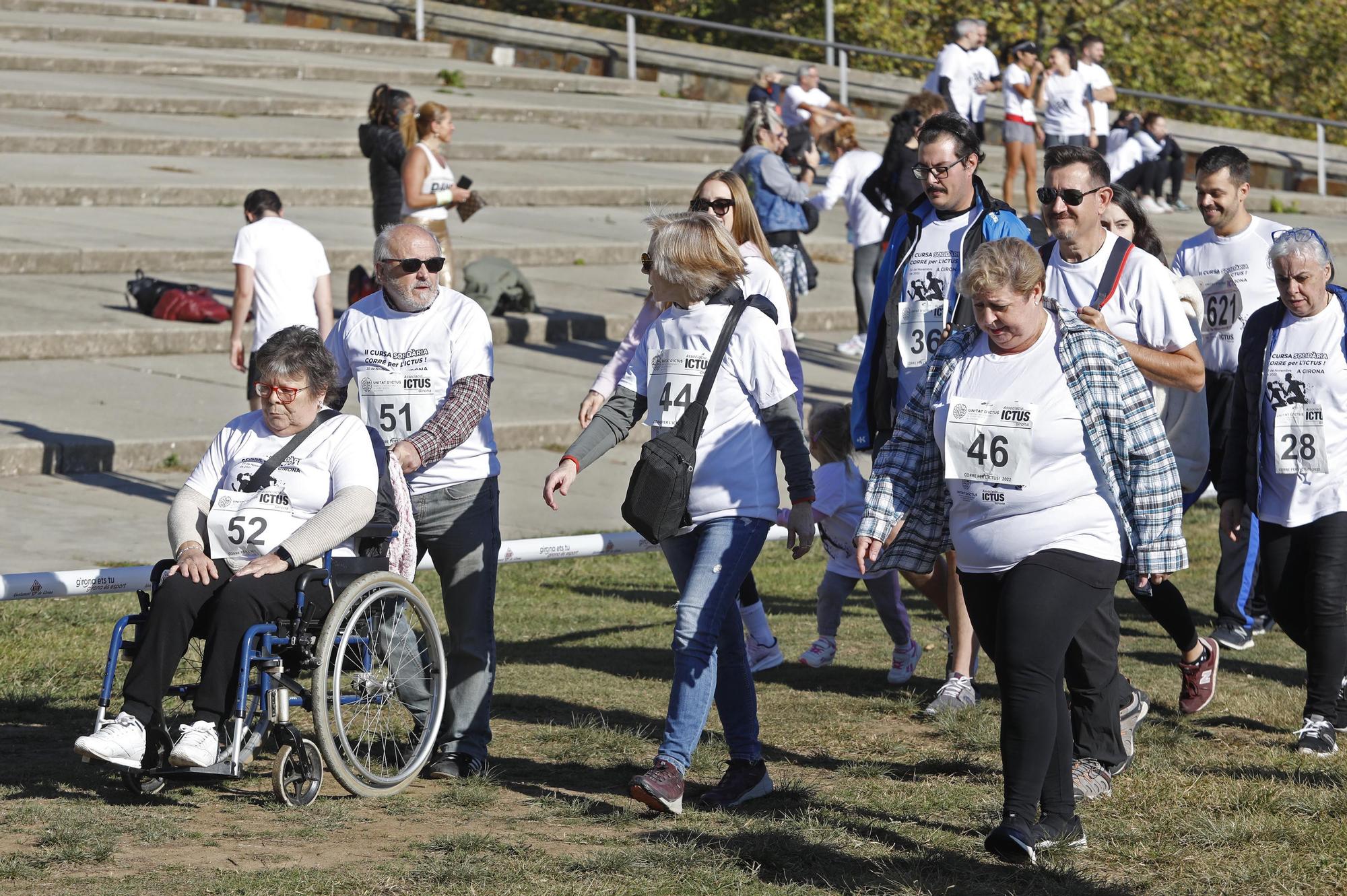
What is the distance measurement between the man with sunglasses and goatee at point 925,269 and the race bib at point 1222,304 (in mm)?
1386

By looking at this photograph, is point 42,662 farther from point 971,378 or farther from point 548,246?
point 548,246

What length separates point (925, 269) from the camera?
6.34 metres

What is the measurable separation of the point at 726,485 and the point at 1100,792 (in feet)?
5.13

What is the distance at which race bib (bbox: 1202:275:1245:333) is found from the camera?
7.43 meters

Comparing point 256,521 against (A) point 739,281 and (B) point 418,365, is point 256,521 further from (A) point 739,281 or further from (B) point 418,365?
(A) point 739,281

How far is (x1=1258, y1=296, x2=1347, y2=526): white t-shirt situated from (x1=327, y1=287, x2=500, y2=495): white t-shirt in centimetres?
283

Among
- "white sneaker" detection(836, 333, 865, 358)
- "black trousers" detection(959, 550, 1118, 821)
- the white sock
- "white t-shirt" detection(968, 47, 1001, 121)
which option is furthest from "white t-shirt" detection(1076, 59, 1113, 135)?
"black trousers" detection(959, 550, 1118, 821)

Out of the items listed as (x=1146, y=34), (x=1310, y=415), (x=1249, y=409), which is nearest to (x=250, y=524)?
(x=1249, y=409)

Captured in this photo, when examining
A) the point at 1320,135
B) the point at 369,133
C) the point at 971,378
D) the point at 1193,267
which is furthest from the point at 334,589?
the point at 1320,135

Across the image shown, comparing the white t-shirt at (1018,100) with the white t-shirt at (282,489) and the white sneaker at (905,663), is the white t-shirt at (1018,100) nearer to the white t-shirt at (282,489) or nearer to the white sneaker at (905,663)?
the white sneaker at (905,663)

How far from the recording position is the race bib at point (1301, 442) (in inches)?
248

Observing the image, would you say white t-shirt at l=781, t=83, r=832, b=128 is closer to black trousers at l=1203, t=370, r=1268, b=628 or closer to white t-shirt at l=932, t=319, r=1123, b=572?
black trousers at l=1203, t=370, r=1268, b=628

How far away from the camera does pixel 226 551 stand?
19.2ft

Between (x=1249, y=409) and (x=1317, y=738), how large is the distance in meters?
1.21
